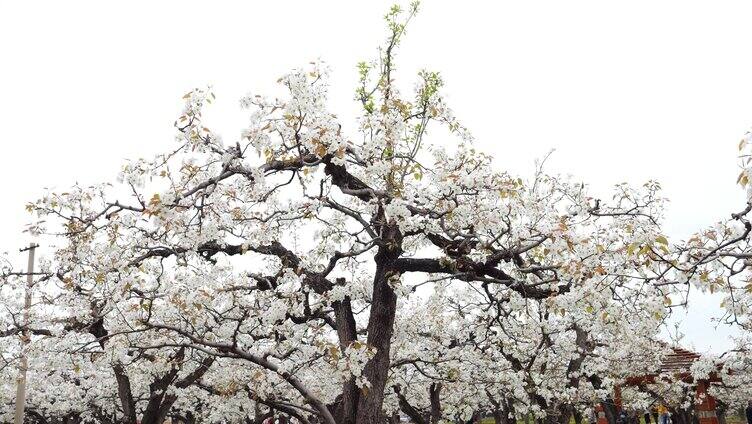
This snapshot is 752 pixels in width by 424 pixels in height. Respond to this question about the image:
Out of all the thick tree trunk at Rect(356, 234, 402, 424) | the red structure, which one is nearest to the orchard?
the thick tree trunk at Rect(356, 234, 402, 424)

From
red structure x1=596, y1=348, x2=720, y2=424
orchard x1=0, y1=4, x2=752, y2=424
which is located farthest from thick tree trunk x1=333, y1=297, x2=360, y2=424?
red structure x1=596, y1=348, x2=720, y2=424

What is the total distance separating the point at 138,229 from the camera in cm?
852

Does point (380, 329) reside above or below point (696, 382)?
below

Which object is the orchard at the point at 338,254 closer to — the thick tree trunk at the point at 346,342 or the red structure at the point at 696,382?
the thick tree trunk at the point at 346,342

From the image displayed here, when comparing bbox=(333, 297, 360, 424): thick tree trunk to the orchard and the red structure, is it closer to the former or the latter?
the orchard

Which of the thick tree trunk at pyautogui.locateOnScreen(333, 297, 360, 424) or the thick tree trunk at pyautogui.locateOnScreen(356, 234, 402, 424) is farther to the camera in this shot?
the thick tree trunk at pyautogui.locateOnScreen(333, 297, 360, 424)

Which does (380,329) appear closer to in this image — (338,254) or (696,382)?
(338,254)

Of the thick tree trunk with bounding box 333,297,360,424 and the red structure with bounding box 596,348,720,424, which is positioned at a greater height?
the red structure with bounding box 596,348,720,424

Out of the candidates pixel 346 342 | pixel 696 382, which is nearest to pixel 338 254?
pixel 346 342

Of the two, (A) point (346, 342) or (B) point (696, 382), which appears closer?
(A) point (346, 342)

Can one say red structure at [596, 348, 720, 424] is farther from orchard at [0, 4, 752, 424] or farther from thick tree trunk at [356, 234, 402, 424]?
thick tree trunk at [356, 234, 402, 424]

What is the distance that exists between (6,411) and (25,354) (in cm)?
2105

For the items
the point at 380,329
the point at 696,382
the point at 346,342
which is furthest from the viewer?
the point at 696,382

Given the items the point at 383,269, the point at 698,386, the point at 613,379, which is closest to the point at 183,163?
the point at 383,269
